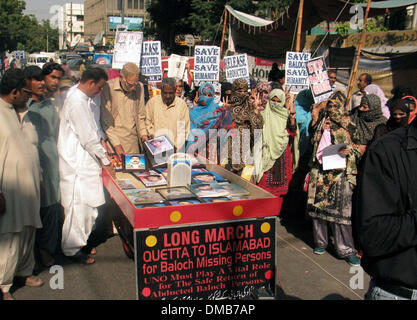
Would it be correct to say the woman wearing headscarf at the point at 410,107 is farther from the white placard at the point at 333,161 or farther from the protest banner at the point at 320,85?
the protest banner at the point at 320,85

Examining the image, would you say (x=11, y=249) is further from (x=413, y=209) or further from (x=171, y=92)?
(x=413, y=209)

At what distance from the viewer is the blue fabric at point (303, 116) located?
5.73m

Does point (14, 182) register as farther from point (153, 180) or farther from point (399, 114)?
point (399, 114)

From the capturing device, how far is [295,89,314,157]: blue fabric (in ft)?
18.8

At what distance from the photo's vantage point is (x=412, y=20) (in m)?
16.6

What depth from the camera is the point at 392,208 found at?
1670 mm

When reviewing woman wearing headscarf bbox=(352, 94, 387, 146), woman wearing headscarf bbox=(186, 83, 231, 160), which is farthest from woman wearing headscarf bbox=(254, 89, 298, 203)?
woman wearing headscarf bbox=(352, 94, 387, 146)

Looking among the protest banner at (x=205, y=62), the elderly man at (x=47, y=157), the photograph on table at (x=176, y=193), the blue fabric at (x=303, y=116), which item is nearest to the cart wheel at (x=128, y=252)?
the elderly man at (x=47, y=157)

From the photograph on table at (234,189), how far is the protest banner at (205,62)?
5.08 metres

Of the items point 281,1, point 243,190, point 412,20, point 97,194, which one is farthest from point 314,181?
point 281,1

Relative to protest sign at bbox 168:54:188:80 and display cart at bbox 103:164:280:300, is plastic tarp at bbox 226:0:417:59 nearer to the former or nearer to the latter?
protest sign at bbox 168:54:188:80

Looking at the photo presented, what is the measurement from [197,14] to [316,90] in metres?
18.8

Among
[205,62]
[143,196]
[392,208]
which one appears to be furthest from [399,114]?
[205,62]

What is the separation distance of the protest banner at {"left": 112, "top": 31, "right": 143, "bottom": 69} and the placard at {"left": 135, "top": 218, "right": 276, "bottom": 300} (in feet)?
16.0
